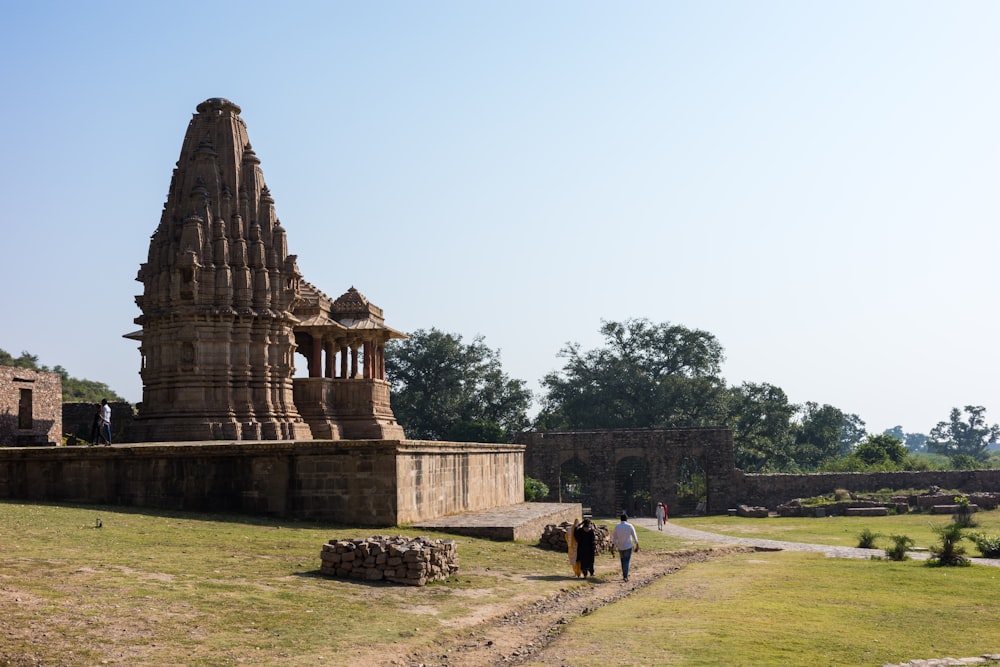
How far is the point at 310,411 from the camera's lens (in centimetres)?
2438

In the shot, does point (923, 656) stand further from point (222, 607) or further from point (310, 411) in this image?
point (310, 411)

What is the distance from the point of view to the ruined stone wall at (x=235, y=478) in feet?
53.0

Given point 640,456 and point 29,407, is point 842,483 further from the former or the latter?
point 29,407

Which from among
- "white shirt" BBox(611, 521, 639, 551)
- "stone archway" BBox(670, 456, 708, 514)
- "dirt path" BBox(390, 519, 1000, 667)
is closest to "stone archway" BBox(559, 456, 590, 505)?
"stone archway" BBox(670, 456, 708, 514)

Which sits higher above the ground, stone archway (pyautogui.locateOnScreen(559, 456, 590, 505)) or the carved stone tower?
the carved stone tower

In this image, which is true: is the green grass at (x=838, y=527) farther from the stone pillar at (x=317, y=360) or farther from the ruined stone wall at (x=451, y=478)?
the stone pillar at (x=317, y=360)

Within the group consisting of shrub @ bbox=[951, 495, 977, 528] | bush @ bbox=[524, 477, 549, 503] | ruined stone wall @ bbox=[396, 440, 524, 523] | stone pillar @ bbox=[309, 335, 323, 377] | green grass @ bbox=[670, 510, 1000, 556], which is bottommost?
green grass @ bbox=[670, 510, 1000, 556]

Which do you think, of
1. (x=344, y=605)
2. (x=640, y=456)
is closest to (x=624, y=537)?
(x=344, y=605)

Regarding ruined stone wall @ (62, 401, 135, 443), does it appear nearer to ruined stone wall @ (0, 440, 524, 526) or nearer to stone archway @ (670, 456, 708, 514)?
ruined stone wall @ (0, 440, 524, 526)

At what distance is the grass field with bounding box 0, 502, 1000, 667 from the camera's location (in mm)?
8438

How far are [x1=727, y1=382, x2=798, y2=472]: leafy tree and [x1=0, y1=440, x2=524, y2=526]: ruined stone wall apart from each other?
141 feet

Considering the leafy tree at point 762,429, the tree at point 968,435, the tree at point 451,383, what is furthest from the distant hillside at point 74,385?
the tree at point 968,435

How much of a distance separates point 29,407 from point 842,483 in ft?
99.1

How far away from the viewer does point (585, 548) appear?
Result: 14.4 metres
